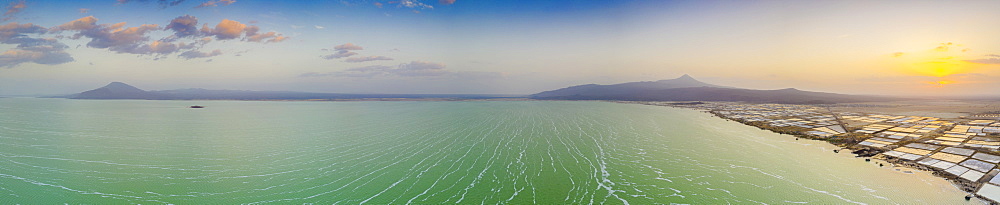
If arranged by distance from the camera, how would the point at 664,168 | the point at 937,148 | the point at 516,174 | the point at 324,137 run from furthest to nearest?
1. the point at 324,137
2. the point at 937,148
3. the point at 664,168
4. the point at 516,174

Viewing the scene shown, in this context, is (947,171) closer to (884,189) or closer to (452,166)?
(884,189)

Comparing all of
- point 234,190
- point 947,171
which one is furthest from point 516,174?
point 947,171

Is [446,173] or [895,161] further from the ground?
[895,161]

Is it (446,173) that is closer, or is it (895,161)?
(446,173)

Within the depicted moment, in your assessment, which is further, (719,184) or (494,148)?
(494,148)

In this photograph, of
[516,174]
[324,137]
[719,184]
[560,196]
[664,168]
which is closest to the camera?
[560,196]

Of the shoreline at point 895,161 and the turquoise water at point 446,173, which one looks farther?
the shoreline at point 895,161

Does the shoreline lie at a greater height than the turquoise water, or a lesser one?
greater

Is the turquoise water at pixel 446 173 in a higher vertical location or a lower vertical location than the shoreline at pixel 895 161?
lower

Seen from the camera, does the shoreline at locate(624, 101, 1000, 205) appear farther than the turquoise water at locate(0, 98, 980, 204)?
Result: Yes
